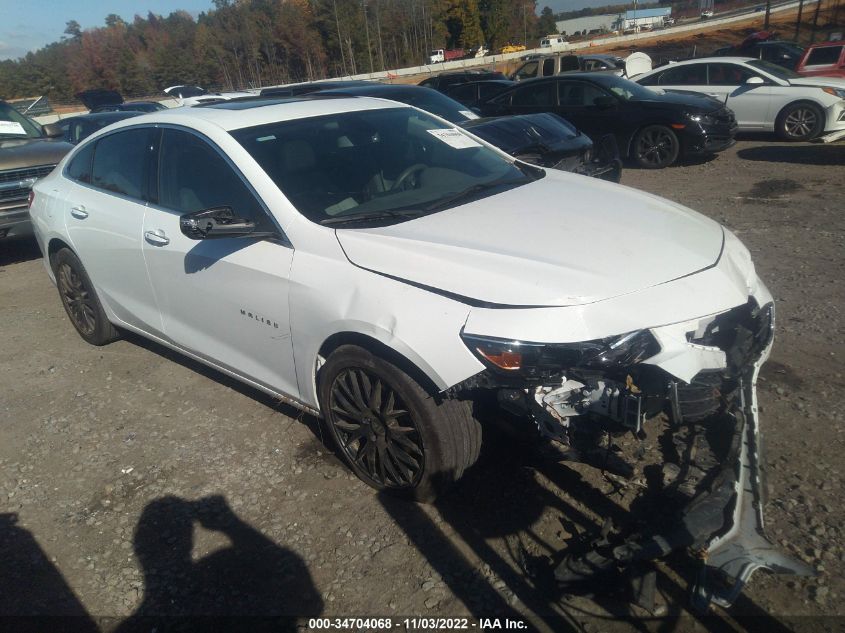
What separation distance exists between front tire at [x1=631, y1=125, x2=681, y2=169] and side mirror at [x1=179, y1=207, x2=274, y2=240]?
338 inches

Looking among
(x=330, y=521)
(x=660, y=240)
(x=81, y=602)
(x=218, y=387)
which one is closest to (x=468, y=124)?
(x=218, y=387)

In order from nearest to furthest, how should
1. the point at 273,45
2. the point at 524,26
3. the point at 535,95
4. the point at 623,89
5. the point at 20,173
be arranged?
the point at 20,173
the point at 623,89
the point at 535,95
the point at 273,45
the point at 524,26

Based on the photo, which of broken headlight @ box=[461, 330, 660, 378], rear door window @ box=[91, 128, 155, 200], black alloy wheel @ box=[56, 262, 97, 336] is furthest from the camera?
black alloy wheel @ box=[56, 262, 97, 336]

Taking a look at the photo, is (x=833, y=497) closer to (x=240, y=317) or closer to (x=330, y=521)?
(x=330, y=521)

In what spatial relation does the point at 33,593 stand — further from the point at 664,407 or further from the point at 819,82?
the point at 819,82

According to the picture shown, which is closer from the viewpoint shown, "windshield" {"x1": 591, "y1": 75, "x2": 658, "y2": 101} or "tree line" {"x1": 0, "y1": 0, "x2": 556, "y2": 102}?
"windshield" {"x1": 591, "y1": 75, "x2": 658, "y2": 101}

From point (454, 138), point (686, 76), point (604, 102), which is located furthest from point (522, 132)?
point (686, 76)

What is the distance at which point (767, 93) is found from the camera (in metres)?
11.4

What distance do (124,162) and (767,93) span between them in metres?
10.9

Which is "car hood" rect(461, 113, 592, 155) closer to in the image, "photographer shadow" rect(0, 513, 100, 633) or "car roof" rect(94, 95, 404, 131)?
"car roof" rect(94, 95, 404, 131)

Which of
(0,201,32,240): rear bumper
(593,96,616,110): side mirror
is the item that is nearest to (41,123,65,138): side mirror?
(0,201,32,240): rear bumper

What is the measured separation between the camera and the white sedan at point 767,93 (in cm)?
1088

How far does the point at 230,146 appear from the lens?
341cm

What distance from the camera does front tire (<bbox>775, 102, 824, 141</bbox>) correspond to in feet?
36.0
